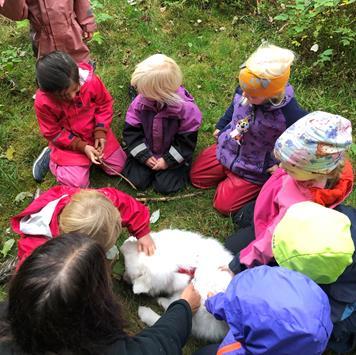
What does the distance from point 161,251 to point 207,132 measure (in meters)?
1.75

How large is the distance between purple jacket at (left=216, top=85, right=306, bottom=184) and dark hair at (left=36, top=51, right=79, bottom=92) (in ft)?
4.39

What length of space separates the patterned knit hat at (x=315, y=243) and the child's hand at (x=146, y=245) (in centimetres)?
98

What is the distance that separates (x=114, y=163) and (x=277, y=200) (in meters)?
1.72

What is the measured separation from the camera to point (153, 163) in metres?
3.99

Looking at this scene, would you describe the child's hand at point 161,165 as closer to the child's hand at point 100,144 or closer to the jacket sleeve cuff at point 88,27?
the child's hand at point 100,144

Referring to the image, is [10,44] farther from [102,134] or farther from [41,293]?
[41,293]

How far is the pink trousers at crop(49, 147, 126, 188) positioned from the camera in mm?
3980

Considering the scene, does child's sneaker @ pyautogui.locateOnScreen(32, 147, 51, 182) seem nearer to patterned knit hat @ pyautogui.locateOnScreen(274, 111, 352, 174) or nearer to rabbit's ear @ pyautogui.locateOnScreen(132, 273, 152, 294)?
rabbit's ear @ pyautogui.locateOnScreen(132, 273, 152, 294)

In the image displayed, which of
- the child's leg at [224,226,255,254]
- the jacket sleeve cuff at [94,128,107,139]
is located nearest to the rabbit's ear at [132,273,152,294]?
the child's leg at [224,226,255,254]

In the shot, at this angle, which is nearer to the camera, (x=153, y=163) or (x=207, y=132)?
(x=153, y=163)

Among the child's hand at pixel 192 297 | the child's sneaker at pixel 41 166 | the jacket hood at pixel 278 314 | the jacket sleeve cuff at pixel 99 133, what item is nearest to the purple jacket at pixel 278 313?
the jacket hood at pixel 278 314

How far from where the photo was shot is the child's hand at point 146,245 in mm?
3102

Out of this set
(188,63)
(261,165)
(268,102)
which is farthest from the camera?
(188,63)

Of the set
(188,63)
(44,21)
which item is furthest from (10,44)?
(188,63)
